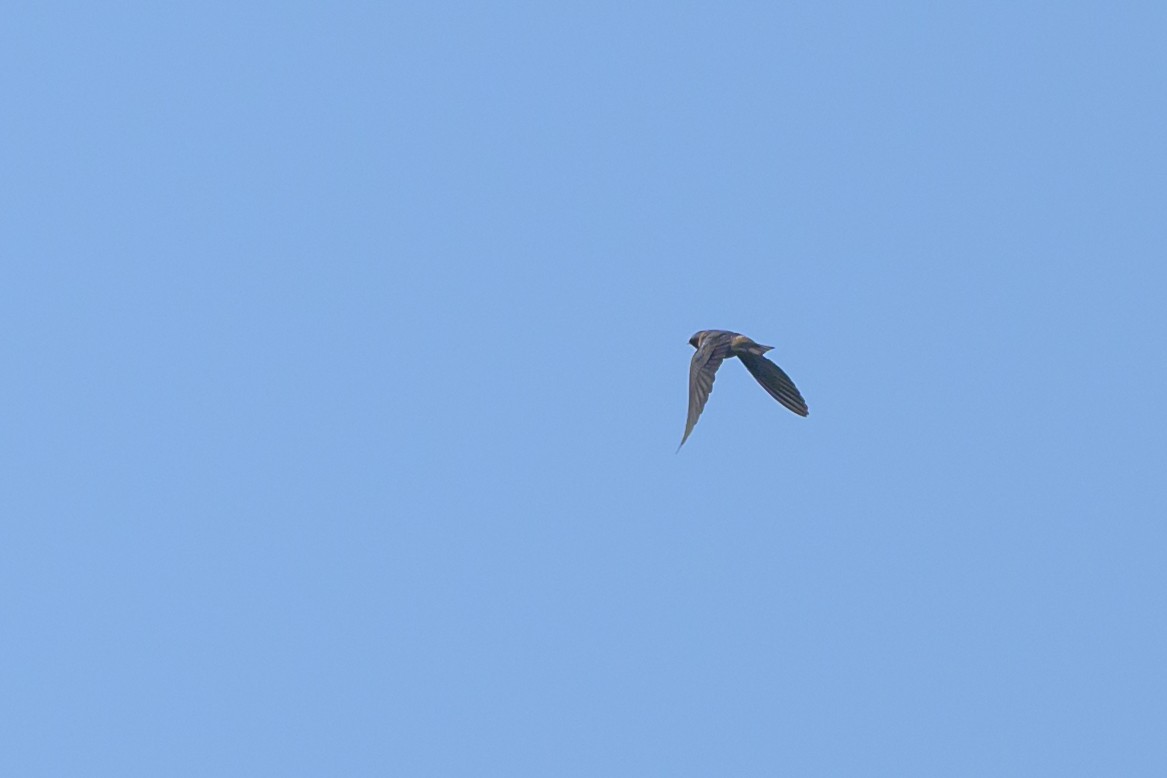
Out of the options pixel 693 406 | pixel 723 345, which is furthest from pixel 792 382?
pixel 693 406

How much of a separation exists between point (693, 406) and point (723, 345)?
492 cm

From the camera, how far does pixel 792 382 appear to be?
230ft

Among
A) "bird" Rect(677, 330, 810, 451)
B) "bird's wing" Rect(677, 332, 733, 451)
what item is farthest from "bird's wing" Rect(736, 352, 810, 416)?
"bird's wing" Rect(677, 332, 733, 451)

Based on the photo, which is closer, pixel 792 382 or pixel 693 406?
pixel 693 406

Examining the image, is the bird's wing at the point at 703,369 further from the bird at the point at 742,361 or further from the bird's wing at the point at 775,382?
the bird's wing at the point at 775,382

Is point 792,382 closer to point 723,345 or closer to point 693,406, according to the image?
point 723,345

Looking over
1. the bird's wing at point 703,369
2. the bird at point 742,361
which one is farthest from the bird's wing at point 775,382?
the bird's wing at point 703,369

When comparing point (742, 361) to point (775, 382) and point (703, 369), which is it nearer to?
point (775, 382)

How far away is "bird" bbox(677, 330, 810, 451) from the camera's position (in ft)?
214

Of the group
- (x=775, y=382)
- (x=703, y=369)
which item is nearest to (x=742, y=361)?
(x=775, y=382)

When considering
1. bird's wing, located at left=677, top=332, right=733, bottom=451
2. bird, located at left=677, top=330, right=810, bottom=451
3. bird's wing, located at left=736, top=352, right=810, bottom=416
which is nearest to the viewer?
bird's wing, located at left=677, top=332, right=733, bottom=451

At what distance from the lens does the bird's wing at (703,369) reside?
63469 millimetres

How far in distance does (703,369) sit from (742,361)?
12.9ft

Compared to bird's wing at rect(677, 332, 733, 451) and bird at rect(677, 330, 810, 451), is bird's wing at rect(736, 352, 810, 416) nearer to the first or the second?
bird at rect(677, 330, 810, 451)
